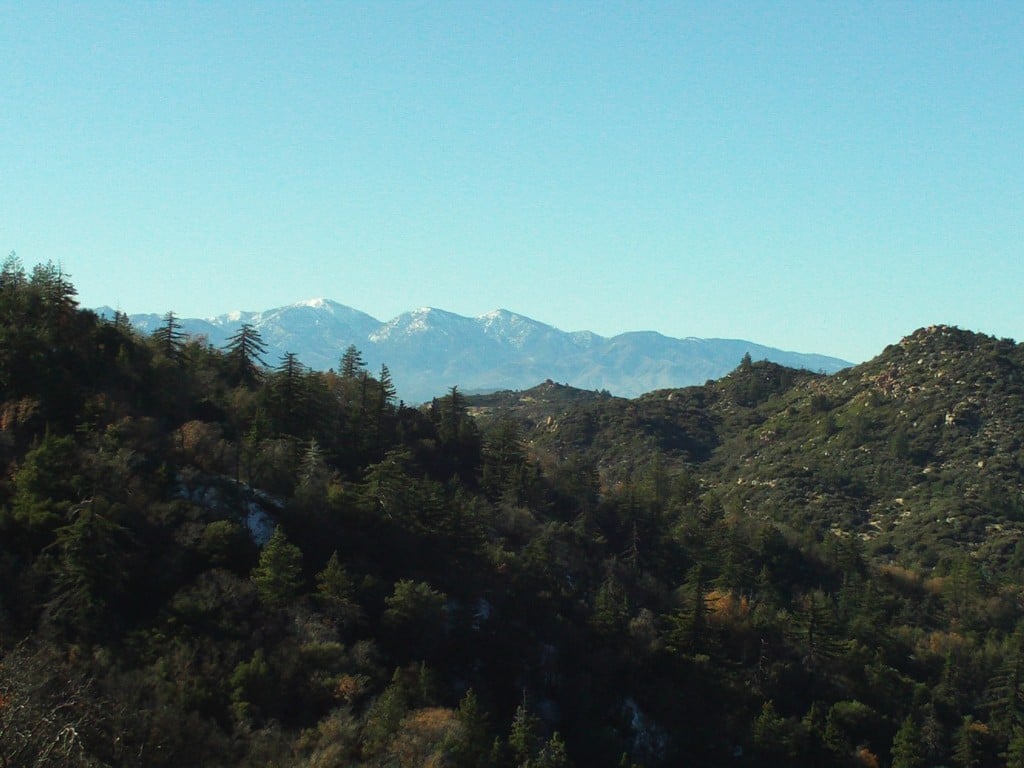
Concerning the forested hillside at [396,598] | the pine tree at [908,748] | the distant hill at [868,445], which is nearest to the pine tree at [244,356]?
the forested hillside at [396,598]

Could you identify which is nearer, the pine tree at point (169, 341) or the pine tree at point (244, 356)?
the pine tree at point (169, 341)

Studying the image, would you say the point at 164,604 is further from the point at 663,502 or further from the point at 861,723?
the point at 663,502

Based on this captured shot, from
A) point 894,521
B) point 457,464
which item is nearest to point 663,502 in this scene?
point 457,464

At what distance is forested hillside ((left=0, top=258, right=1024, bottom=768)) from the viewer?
33.1m

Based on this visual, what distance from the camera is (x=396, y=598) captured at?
4294cm

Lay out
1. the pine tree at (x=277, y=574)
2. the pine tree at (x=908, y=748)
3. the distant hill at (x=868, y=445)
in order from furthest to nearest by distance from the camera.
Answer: the distant hill at (x=868, y=445), the pine tree at (x=908, y=748), the pine tree at (x=277, y=574)

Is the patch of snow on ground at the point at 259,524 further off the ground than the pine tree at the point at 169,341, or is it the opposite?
the pine tree at the point at 169,341

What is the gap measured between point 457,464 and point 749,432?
84861 mm

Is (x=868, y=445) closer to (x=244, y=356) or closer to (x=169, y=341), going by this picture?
(x=244, y=356)

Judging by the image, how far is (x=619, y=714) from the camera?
4553cm

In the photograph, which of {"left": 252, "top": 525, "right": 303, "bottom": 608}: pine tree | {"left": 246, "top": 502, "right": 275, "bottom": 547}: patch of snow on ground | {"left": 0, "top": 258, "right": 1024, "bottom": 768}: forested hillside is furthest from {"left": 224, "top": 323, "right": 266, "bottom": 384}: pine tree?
{"left": 252, "top": 525, "right": 303, "bottom": 608}: pine tree

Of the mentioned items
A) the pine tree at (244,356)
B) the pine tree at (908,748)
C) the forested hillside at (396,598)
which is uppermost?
the pine tree at (244,356)

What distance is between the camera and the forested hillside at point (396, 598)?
33122 millimetres

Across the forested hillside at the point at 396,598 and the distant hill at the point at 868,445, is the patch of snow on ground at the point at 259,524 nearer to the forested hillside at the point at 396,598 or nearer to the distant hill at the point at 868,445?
the forested hillside at the point at 396,598
